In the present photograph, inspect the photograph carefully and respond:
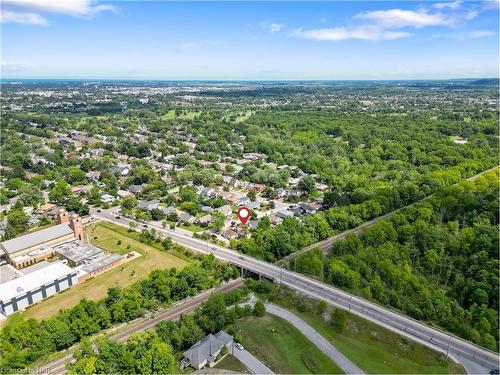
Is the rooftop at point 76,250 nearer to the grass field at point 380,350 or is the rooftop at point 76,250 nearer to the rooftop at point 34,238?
the rooftop at point 34,238

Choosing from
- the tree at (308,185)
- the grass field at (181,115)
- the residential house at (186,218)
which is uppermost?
the grass field at (181,115)

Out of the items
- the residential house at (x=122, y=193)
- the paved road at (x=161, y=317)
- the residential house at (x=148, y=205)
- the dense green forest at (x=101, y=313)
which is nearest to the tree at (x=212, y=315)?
the dense green forest at (x=101, y=313)

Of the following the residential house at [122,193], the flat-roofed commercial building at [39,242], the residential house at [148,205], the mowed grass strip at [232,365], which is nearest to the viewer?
the mowed grass strip at [232,365]

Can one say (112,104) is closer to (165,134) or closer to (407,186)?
(165,134)

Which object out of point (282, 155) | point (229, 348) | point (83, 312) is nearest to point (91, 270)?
point (83, 312)

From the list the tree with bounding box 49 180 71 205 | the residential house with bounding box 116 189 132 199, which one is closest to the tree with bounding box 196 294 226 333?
the residential house with bounding box 116 189 132 199
